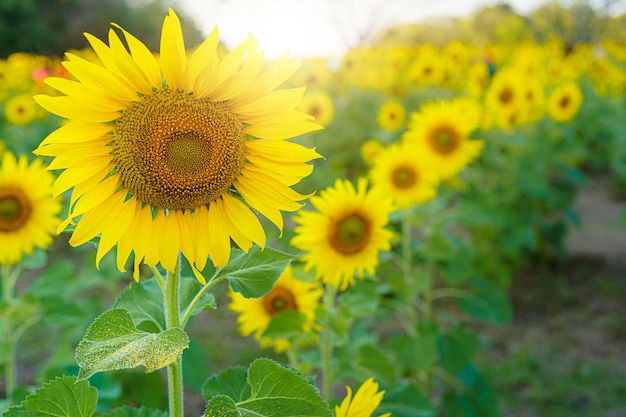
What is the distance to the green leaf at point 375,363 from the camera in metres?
2.03

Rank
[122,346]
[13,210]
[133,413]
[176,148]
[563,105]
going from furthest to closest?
[563,105] → [13,210] → [133,413] → [176,148] → [122,346]

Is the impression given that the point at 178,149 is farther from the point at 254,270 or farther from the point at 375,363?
the point at 375,363

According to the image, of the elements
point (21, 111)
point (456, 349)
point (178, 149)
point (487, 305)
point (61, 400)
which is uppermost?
point (21, 111)

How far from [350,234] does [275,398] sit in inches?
39.3

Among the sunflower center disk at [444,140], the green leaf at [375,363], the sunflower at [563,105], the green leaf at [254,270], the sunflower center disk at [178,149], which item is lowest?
the green leaf at [254,270]

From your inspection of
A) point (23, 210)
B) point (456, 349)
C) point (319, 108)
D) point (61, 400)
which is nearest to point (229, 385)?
point (61, 400)

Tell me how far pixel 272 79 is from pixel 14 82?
6370 millimetres

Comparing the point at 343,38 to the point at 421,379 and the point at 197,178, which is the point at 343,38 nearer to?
the point at 421,379

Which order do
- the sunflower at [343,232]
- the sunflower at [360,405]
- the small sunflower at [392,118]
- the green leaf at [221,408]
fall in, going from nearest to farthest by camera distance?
1. the green leaf at [221,408]
2. the sunflower at [360,405]
3. the sunflower at [343,232]
4. the small sunflower at [392,118]

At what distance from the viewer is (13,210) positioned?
210 centimetres

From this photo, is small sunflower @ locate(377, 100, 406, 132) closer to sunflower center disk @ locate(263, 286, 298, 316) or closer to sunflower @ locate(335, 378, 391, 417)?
sunflower center disk @ locate(263, 286, 298, 316)

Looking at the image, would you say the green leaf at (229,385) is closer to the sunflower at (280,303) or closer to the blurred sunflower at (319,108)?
the sunflower at (280,303)

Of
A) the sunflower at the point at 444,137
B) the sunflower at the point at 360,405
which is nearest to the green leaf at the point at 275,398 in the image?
the sunflower at the point at 360,405

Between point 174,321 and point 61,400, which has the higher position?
point 174,321
